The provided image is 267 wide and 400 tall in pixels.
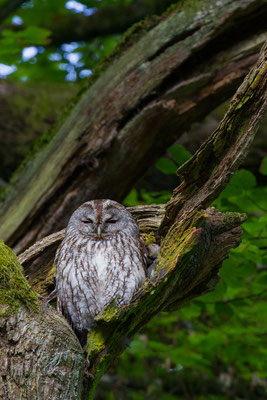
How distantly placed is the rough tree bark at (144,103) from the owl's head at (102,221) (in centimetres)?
56

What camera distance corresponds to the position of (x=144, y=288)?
91.5 inches

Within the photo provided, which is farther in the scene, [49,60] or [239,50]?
[49,60]

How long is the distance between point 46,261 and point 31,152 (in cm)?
132

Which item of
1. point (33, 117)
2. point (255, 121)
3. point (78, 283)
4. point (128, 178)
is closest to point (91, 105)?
point (128, 178)

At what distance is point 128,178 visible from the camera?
4055mm

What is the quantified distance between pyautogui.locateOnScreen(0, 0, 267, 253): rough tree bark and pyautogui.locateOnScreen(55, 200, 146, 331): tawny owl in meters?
0.82

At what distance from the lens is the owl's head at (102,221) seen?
3.21 metres

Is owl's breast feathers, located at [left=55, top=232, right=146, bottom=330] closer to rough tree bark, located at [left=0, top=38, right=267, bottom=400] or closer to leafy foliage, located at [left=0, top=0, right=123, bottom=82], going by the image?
rough tree bark, located at [left=0, top=38, right=267, bottom=400]

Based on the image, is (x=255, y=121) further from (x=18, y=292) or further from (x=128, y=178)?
(x=128, y=178)

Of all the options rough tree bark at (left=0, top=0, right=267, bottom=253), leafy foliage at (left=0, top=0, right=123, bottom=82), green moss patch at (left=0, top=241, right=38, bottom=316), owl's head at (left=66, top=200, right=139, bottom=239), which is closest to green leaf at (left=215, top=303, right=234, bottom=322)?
owl's head at (left=66, top=200, right=139, bottom=239)

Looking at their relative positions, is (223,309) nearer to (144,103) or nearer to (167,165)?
(167,165)

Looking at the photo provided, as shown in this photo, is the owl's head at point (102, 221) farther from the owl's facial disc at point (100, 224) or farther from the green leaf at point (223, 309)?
the green leaf at point (223, 309)

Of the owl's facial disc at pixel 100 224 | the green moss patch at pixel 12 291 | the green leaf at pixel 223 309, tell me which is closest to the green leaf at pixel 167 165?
the owl's facial disc at pixel 100 224

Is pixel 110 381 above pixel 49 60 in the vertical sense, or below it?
below
